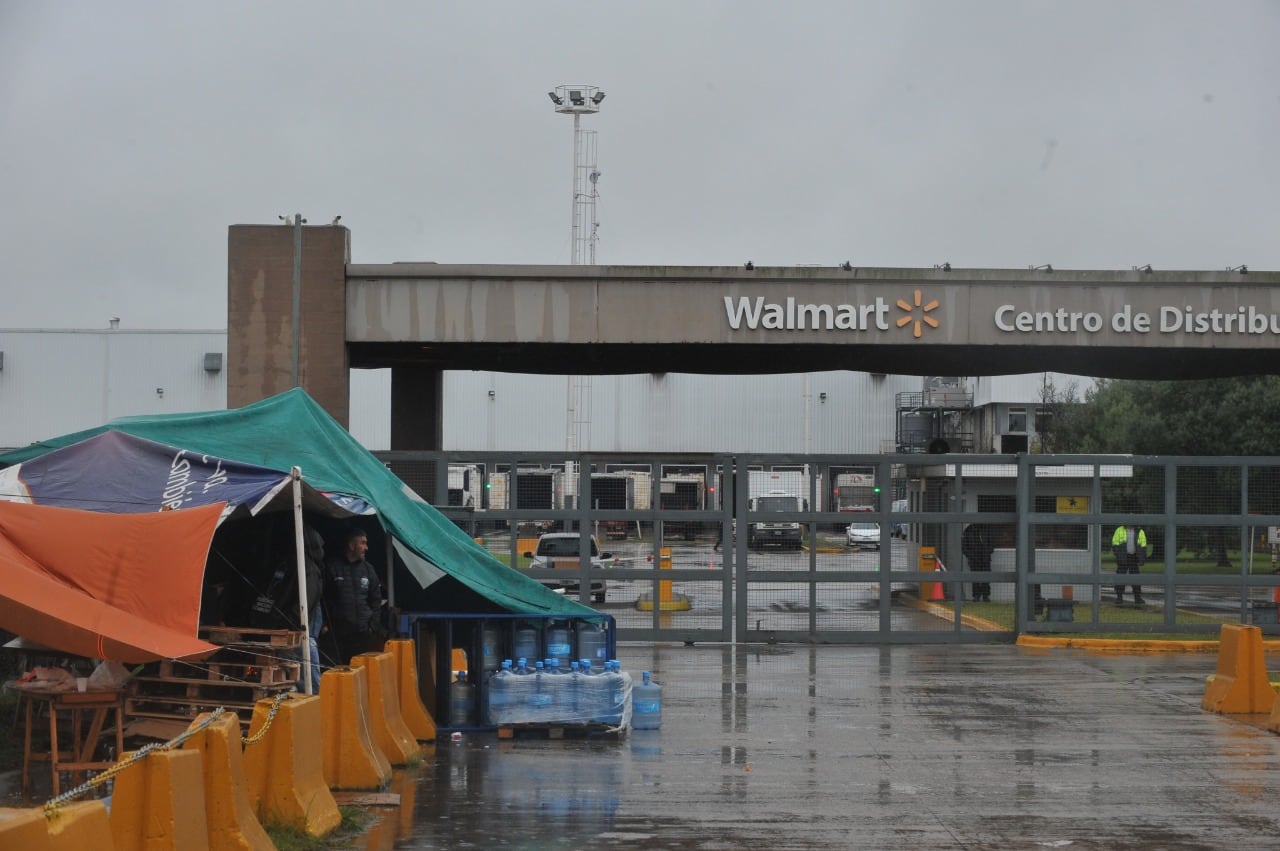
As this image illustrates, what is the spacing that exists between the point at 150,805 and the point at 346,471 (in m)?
6.99

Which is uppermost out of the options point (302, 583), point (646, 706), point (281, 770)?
point (302, 583)

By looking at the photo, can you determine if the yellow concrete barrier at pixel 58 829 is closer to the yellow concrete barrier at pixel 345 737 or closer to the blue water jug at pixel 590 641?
the yellow concrete barrier at pixel 345 737

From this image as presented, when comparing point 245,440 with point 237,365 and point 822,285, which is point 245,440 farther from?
point 822,285

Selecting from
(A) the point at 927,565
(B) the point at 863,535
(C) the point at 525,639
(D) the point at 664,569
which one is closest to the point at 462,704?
(C) the point at 525,639

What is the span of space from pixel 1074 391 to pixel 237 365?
4093cm

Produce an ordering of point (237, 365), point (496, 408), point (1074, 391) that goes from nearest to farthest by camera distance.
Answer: point (237, 365), point (496, 408), point (1074, 391)

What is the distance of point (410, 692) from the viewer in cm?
1220

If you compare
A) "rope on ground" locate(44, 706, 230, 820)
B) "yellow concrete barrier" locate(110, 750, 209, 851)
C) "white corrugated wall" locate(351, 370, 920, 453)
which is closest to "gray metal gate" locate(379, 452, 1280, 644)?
"white corrugated wall" locate(351, 370, 920, 453)

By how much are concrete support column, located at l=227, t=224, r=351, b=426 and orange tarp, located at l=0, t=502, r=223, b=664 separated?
998 cm

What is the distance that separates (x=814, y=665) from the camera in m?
18.3

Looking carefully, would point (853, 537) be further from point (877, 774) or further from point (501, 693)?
point (877, 774)

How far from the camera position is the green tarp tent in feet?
42.1

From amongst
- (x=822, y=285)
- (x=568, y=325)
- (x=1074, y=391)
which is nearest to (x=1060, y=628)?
(x=822, y=285)

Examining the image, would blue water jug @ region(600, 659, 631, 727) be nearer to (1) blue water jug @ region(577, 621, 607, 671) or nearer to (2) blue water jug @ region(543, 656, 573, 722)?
(2) blue water jug @ region(543, 656, 573, 722)
